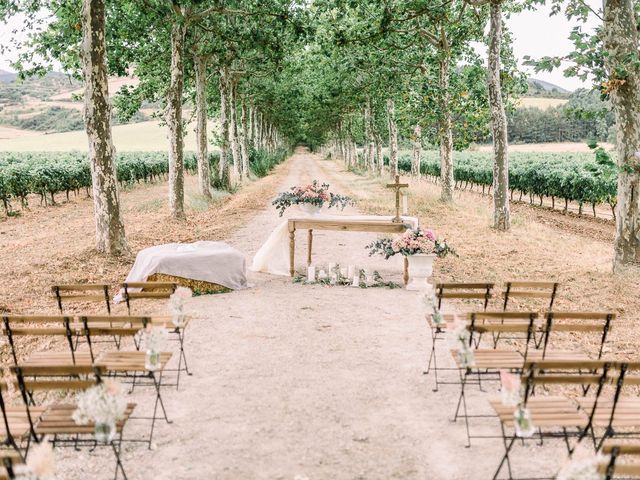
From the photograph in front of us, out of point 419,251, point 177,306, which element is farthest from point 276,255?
point 177,306

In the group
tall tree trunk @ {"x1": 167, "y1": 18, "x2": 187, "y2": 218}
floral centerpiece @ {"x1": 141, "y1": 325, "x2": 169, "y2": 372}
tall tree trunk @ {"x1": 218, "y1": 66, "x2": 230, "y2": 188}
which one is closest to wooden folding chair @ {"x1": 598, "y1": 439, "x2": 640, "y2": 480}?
floral centerpiece @ {"x1": 141, "y1": 325, "x2": 169, "y2": 372}

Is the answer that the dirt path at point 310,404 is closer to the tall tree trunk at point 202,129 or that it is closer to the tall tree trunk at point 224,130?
the tall tree trunk at point 202,129

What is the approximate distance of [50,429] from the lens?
14.6ft

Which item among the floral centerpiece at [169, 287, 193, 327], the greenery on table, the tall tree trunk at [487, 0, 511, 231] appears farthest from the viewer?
the tall tree trunk at [487, 0, 511, 231]

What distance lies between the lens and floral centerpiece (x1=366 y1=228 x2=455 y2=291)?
1045 centimetres

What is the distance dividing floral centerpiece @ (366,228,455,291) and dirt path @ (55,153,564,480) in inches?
44.7

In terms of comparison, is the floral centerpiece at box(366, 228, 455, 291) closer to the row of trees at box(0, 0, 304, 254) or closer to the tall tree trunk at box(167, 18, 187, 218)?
the row of trees at box(0, 0, 304, 254)

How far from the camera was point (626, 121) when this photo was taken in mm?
10969

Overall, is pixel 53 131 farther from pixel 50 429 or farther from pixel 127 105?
pixel 50 429

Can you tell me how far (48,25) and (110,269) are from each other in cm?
898

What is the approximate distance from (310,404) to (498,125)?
13.8 m

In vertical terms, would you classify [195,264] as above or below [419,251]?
below

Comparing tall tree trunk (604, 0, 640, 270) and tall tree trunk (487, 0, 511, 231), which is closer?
tall tree trunk (604, 0, 640, 270)

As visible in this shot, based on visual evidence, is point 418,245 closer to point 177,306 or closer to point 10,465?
point 177,306
